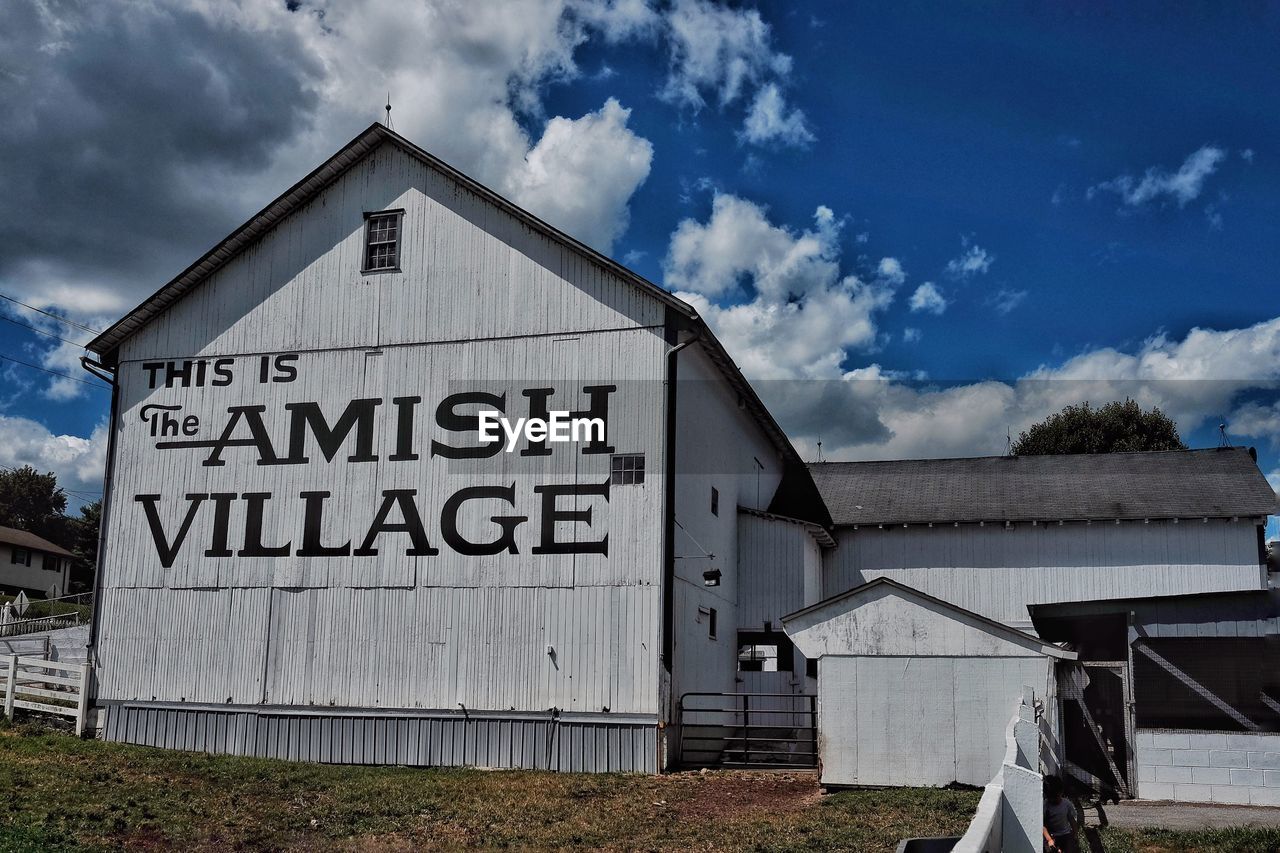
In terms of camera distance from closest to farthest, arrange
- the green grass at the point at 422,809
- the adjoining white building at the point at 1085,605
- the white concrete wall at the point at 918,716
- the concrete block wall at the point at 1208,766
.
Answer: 1. the green grass at the point at 422,809
2. the white concrete wall at the point at 918,716
3. the concrete block wall at the point at 1208,766
4. the adjoining white building at the point at 1085,605

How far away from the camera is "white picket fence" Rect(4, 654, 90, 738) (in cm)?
2342

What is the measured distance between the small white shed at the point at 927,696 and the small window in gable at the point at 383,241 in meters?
11.9

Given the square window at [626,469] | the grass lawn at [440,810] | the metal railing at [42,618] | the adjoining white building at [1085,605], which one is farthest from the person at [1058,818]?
the metal railing at [42,618]

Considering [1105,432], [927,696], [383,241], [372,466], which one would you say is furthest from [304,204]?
[1105,432]

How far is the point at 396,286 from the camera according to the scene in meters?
23.5

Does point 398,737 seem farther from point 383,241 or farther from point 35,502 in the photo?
point 35,502

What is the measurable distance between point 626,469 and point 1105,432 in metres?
39.6

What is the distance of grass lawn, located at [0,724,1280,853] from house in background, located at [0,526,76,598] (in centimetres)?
5496

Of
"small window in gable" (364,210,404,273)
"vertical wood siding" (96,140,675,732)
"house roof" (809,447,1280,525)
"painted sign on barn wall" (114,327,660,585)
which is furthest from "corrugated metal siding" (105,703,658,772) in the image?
"house roof" (809,447,1280,525)

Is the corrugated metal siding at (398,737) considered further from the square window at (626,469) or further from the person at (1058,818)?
the person at (1058,818)

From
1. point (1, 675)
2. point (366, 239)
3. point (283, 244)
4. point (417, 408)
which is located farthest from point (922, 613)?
point (1, 675)

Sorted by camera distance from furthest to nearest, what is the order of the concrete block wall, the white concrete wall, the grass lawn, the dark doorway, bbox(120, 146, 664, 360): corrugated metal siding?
bbox(120, 146, 664, 360): corrugated metal siding → the dark doorway → the concrete block wall → the white concrete wall → the grass lawn

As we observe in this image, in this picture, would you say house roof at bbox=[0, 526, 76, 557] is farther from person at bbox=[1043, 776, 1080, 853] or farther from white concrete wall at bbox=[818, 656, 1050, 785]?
person at bbox=[1043, 776, 1080, 853]

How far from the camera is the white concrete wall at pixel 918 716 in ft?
55.9
